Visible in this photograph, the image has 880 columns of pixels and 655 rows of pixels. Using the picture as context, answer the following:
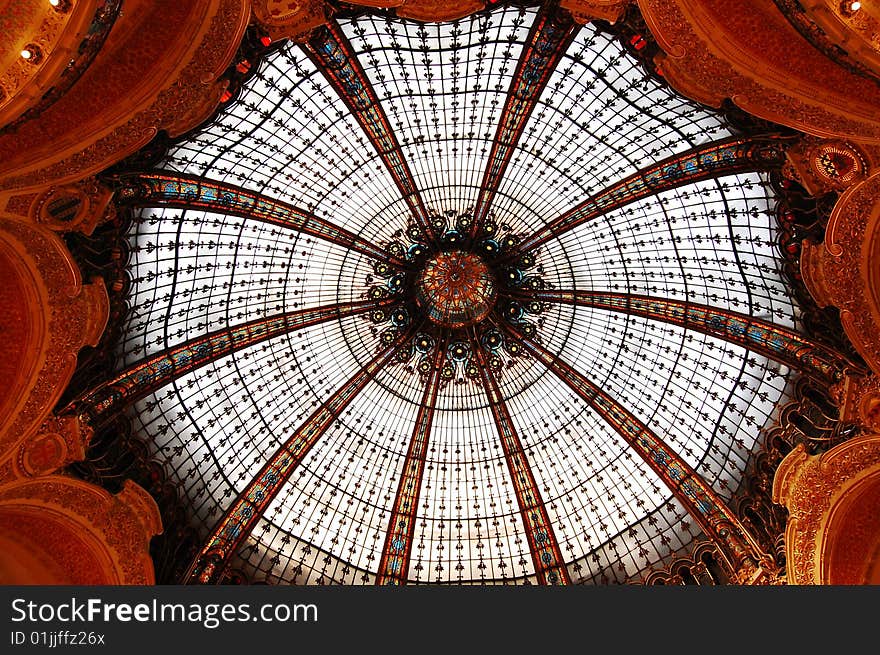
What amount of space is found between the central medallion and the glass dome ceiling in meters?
0.09

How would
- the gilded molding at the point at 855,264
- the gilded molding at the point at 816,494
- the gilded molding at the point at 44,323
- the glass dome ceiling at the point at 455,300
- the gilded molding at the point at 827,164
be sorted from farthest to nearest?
the glass dome ceiling at the point at 455,300 → the gilded molding at the point at 816,494 → the gilded molding at the point at 44,323 → the gilded molding at the point at 855,264 → the gilded molding at the point at 827,164

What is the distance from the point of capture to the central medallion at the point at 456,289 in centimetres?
1852

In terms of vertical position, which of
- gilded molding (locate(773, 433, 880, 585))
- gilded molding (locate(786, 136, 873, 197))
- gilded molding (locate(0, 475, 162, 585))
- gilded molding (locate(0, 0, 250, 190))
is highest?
gilded molding (locate(0, 0, 250, 190))

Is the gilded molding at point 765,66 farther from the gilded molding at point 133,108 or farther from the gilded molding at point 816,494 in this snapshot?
the gilded molding at point 133,108

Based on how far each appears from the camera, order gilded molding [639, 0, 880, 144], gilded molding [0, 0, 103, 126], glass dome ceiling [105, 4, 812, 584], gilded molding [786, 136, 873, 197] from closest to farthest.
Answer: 1. gilded molding [0, 0, 103, 126]
2. gilded molding [639, 0, 880, 144]
3. gilded molding [786, 136, 873, 197]
4. glass dome ceiling [105, 4, 812, 584]

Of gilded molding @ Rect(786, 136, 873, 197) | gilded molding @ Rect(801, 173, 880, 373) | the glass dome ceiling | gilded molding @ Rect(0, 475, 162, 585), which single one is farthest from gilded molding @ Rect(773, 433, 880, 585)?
gilded molding @ Rect(0, 475, 162, 585)

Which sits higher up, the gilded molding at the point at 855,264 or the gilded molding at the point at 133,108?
the gilded molding at the point at 133,108

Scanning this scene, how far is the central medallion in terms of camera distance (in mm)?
18516

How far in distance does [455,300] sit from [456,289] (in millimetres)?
350

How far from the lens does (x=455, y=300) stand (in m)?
18.8

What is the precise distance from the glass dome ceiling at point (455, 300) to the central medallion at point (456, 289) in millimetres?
86

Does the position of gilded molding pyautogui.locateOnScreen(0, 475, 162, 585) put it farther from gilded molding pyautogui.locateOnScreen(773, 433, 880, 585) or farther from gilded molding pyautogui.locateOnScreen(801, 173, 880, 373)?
gilded molding pyautogui.locateOnScreen(801, 173, 880, 373)

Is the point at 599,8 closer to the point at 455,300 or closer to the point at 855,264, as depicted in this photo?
the point at 855,264

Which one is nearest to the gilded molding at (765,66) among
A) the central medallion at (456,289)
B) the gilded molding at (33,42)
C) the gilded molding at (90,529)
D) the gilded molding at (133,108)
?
the gilded molding at (133,108)
